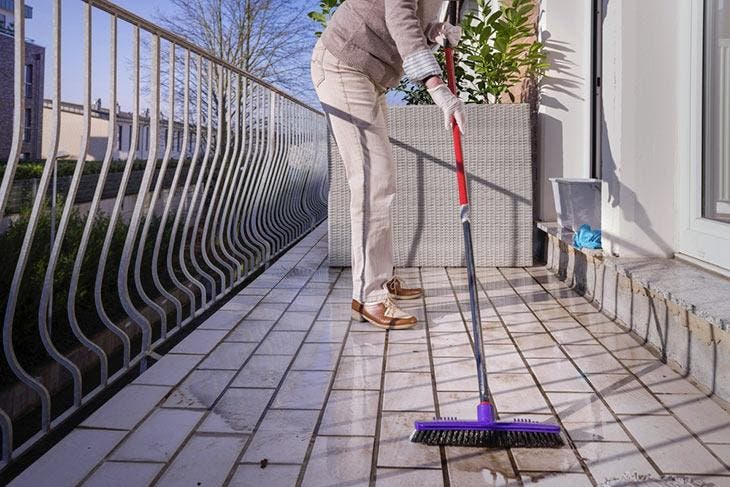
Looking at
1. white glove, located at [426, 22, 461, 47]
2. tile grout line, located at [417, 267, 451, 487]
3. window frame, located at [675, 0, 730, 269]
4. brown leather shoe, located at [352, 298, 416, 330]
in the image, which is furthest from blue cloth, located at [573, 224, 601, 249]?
white glove, located at [426, 22, 461, 47]

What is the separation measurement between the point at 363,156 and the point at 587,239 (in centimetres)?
115

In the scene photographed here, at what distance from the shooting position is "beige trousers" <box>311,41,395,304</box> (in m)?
2.72

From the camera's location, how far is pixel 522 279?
371 centimetres

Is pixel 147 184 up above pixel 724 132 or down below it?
below

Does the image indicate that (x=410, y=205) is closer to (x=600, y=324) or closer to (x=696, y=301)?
(x=600, y=324)

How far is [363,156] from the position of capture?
2746 millimetres

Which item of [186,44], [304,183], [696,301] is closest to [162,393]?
[186,44]

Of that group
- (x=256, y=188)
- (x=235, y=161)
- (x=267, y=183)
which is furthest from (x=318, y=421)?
(x=267, y=183)

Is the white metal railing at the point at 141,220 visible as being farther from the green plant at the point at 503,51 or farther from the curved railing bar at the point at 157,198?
the green plant at the point at 503,51

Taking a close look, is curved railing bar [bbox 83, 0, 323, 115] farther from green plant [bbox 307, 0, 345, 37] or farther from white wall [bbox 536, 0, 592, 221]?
white wall [bbox 536, 0, 592, 221]

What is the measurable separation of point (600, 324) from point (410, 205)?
1537mm

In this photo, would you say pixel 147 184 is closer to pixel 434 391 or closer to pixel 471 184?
pixel 434 391

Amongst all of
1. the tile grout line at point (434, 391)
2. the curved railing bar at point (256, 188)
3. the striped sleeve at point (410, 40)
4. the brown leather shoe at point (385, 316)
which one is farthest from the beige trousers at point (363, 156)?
the curved railing bar at point (256, 188)

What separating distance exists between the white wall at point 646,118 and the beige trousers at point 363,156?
94 centimetres
